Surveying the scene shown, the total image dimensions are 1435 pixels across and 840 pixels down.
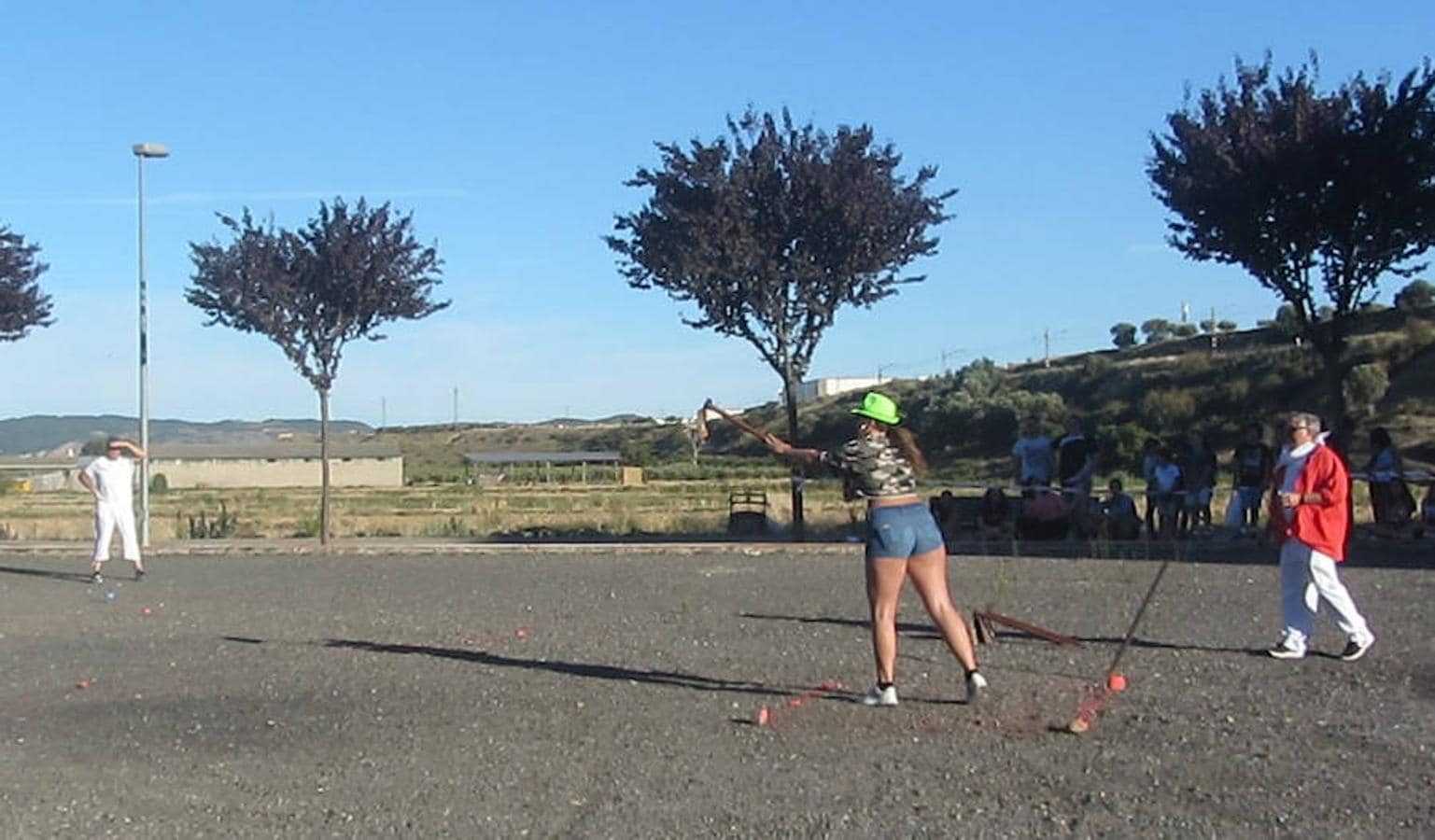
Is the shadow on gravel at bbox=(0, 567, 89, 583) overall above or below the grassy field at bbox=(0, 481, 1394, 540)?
below

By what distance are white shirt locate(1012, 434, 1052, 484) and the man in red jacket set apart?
31.2 feet

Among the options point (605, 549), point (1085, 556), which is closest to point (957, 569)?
point (1085, 556)

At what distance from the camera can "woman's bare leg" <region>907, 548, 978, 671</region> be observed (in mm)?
9055

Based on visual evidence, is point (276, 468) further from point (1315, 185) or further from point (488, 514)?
point (1315, 185)

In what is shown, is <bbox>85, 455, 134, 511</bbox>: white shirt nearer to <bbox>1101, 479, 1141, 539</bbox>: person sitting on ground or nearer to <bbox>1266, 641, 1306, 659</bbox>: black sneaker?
<bbox>1101, 479, 1141, 539</bbox>: person sitting on ground

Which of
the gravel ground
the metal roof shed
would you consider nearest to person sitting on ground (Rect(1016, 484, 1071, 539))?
the gravel ground

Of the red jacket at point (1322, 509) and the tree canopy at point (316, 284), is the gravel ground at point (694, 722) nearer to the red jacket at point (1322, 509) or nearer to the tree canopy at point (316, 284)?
the red jacket at point (1322, 509)

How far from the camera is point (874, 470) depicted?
9164 millimetres

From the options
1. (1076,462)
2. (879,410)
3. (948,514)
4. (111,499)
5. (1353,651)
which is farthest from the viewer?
(948,514)

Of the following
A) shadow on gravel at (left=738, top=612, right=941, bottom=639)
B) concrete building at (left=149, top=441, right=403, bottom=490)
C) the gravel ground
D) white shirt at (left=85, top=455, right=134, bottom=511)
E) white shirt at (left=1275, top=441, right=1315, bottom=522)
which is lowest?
the gravel ground

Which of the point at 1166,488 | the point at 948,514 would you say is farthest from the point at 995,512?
the point at 1166,488

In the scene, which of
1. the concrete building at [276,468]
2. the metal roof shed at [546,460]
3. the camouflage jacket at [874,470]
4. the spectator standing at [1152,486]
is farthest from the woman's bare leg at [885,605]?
the metal roof shed at [546,460]

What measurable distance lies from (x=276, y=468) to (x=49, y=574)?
7213 cm

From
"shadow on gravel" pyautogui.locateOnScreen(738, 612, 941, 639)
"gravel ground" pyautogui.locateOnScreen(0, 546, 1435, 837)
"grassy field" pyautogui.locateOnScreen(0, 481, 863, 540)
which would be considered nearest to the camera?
"gravel ground" pyautogui.locateOnScreen(0, 546, 1435, 837)
